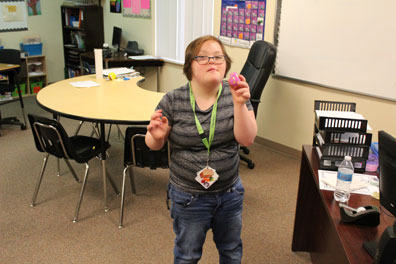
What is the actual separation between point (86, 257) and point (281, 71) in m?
2.62

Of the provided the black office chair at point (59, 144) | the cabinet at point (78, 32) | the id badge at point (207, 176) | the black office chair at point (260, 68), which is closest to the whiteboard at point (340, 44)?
the black office chair at point (260, 68)

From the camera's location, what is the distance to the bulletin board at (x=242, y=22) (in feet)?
13.3

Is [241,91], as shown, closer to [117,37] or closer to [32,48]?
[117,37]

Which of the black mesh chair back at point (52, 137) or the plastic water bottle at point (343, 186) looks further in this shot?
the black mesh chair back at point (52, 137)

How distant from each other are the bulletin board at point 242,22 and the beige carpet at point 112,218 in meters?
1.32

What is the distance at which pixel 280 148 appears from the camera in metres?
4.25

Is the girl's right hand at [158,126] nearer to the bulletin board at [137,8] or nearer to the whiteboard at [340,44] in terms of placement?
the whiteboard at [340,44]

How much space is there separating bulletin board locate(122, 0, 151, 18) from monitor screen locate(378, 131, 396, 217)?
4542 millimetres

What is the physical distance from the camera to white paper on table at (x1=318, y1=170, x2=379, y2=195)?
5.95 feet

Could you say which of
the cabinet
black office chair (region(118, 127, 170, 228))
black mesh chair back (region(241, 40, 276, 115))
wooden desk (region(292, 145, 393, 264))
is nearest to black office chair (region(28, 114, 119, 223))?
black office chair (region(118, 127, 170, 228))

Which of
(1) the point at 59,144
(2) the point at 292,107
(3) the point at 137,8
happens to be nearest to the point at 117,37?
(3) the point at 137,8

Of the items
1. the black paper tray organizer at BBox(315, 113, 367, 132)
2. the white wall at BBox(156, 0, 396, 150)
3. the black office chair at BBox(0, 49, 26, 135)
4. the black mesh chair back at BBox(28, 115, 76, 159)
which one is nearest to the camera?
the black paper tray organizer at BBox(315, 113, 367, 132)

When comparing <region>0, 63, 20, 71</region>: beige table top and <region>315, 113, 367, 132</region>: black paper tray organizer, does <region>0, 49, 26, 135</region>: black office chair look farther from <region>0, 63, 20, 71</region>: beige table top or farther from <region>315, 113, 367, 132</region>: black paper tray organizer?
<region>315, 113, 367, 132</region>: black paper tray organizer

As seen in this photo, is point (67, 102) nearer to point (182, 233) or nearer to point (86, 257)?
point (86, 257)
